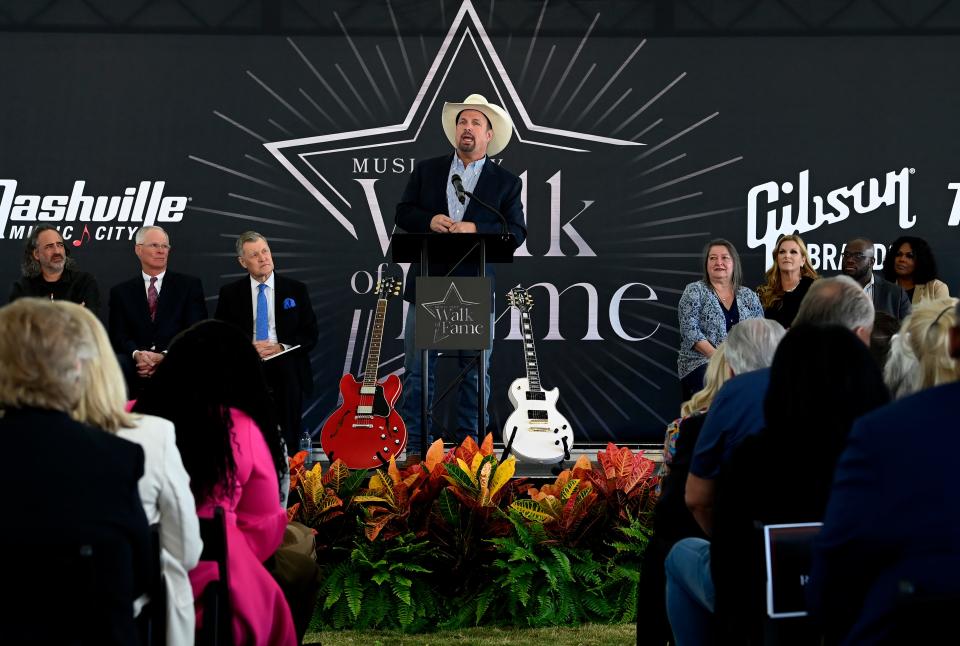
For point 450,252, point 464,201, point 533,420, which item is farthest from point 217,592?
point 533,420

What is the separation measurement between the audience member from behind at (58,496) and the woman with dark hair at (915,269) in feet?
17.5

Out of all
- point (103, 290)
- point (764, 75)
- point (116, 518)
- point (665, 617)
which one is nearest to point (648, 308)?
point (764, 75)

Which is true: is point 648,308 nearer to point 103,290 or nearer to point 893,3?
point 893,3

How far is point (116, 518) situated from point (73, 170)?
568cm

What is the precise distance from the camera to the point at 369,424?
244 inches

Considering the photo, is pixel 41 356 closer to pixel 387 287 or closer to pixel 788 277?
pixel 387 287

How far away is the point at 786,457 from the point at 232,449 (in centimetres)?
116

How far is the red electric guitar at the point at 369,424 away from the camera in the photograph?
6098 millimetres

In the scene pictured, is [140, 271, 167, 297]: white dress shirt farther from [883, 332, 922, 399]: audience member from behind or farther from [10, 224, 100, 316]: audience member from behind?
[883, 332, 922, 399]: audience member from behind

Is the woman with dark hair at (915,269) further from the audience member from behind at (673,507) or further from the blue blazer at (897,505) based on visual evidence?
the blue blazer at (897,505)

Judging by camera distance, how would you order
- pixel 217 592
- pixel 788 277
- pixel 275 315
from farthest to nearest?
pixel 275 315 → pixel 788 277 → pixel 217 592

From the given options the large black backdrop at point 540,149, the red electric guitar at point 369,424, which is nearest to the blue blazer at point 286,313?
the red electric guitar at point 369,424

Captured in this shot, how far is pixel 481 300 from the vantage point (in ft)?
15.5

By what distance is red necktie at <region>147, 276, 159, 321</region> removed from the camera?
19.7ft
